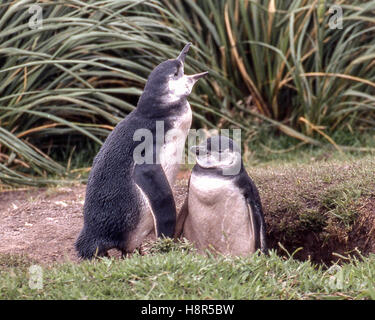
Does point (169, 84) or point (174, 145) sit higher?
point (169, 84)

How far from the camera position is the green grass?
8.34 feet

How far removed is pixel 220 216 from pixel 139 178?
17.0 inches

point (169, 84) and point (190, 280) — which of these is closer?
point (190, 280)

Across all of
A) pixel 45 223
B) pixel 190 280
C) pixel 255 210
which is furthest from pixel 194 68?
pixel 190 280

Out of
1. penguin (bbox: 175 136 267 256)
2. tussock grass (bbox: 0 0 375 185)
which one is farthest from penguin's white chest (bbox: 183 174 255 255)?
tussock grass (bbox: 0 0 375 185)

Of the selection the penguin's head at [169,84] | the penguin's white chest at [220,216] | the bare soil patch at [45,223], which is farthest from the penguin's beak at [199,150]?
the bare soil patch at [45,223]

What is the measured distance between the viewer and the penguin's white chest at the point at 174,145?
3.15 m

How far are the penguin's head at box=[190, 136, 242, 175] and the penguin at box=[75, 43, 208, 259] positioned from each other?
124 millimetres

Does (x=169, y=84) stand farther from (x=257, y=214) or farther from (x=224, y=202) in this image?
(x=257, y=214)

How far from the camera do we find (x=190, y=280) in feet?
8.51

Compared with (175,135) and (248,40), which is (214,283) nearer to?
(175,135)

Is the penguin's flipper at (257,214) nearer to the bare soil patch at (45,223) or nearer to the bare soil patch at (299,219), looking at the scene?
the bare soil patch at (299,219)
